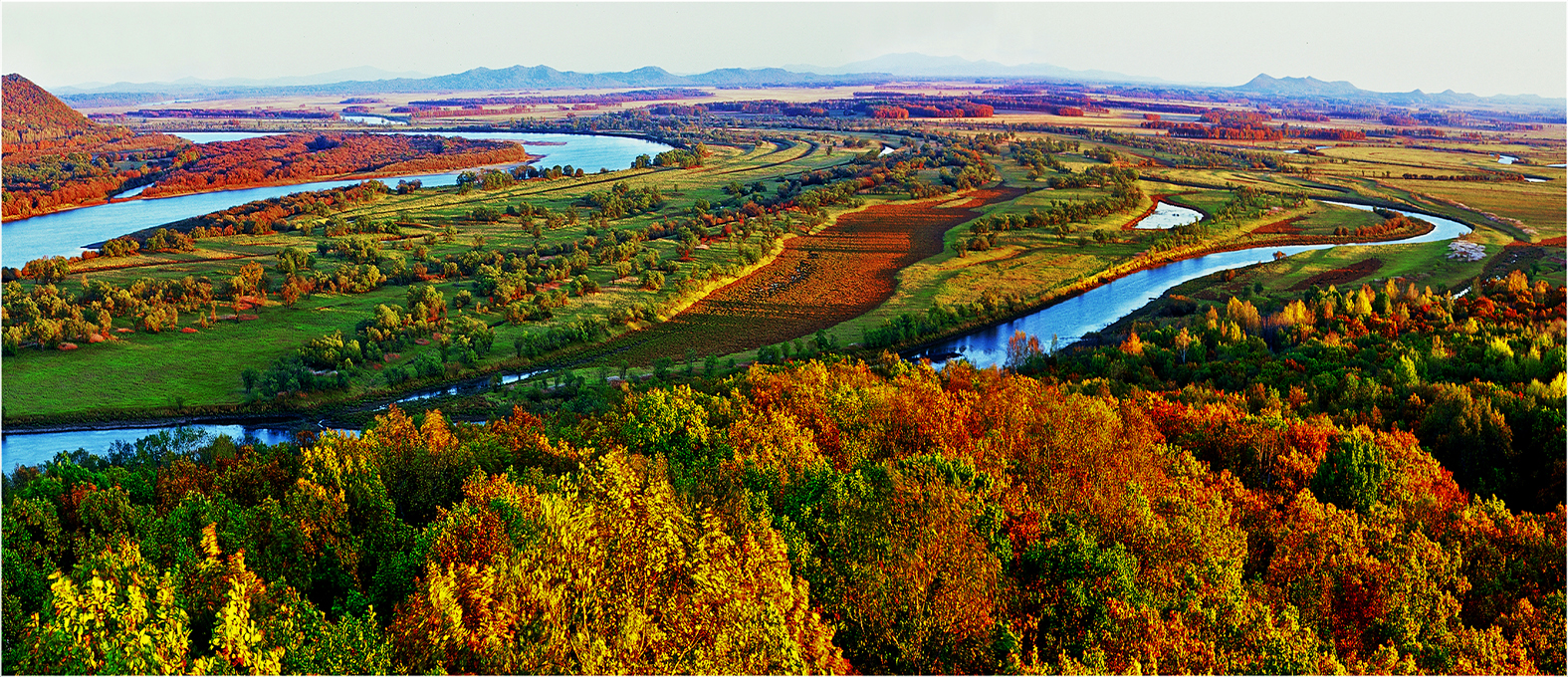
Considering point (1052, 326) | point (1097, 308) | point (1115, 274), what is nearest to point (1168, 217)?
point (1115, 274)

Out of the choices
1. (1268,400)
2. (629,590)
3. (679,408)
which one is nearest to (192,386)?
(679,408)

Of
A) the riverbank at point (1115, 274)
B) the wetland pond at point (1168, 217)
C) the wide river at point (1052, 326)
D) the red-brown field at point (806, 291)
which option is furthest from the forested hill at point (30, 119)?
the wetland pond at point (1168, 217)

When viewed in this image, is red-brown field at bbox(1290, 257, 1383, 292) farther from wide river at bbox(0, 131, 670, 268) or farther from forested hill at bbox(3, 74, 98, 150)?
forested hill at bbox(3, 74, 98, 150)

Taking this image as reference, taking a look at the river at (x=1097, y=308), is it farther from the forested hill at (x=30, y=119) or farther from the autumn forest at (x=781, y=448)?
the forested hill at (x=30, y=119)

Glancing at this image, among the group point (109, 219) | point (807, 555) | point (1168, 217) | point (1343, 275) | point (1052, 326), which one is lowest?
point (1052, 326)

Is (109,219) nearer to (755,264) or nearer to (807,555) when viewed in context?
(755,264)
